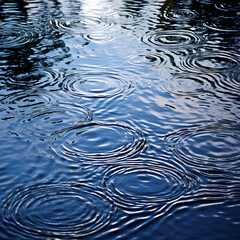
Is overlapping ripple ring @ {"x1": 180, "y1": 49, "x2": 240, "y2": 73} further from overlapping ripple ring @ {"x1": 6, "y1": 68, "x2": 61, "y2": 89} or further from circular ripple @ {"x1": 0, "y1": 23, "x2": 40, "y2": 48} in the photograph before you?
circular ripple @ {"x1": 0, "y1": 23, "x2": 40, "y2": 48}

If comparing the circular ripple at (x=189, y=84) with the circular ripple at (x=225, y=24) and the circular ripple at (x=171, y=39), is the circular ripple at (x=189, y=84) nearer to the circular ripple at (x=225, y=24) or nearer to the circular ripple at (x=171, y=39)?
the circular ripple at (x=171, y=39)

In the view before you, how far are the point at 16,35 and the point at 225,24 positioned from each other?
2.35 m

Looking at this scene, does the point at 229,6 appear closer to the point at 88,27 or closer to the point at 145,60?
the point at 88,27

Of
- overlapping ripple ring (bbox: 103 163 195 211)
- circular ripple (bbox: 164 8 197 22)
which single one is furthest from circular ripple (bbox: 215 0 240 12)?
overlapping ripple ring (bbox: 103 163 195 211)

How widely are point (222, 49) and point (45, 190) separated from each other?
94.8 inches

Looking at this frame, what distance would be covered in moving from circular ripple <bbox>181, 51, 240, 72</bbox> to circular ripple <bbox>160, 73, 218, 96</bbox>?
0.13m

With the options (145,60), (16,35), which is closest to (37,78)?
(145,60)

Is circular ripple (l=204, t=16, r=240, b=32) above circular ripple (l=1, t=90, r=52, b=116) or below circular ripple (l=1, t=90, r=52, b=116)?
above

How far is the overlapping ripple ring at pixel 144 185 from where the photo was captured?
1877mm

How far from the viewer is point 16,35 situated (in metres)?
3.98

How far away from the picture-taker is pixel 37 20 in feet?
14.6

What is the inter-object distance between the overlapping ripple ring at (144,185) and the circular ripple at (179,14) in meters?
2.71

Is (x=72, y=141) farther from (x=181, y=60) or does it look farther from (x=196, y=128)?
(x=181, y=60)

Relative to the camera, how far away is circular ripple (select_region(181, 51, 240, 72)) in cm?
325
